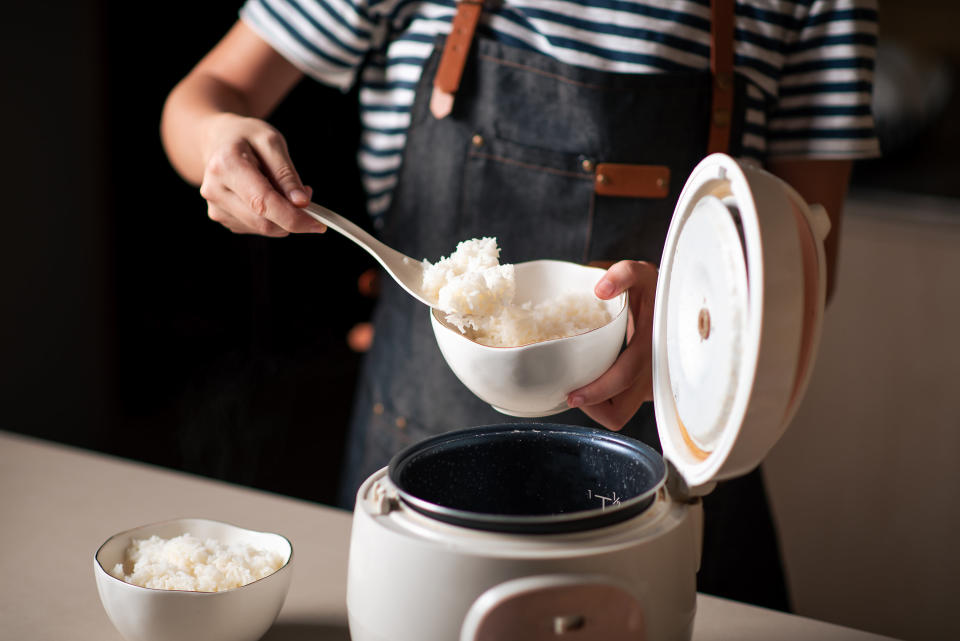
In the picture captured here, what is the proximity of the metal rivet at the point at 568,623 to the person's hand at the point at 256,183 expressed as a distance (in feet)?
1.67

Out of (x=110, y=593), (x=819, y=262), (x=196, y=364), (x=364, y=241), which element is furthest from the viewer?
(x=196, y=364)

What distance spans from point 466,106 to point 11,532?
773 millimetres

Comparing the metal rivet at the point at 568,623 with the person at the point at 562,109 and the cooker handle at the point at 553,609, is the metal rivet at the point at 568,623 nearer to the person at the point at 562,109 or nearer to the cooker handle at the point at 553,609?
the cooker handle at the point at 553,609

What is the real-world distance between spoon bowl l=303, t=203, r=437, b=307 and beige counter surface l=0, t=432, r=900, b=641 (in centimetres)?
31

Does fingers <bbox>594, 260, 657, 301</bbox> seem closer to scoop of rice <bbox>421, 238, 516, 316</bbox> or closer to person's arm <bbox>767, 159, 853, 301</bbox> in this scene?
scoop of rice <bbox>421, 238, 516, 316</bbox>

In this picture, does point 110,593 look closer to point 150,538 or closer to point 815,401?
point 150,538

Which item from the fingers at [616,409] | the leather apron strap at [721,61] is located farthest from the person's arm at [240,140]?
the leather apron strap at [721,61]

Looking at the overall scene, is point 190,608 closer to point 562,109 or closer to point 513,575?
point 513,575

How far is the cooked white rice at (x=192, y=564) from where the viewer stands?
0.77m

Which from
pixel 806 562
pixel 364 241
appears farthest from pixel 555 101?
pixel 806 562

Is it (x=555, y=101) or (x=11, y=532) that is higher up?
(x=555, y=101)

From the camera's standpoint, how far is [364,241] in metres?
0.94

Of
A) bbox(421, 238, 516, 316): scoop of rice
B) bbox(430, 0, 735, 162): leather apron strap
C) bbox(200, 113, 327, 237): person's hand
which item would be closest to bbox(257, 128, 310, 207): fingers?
bbox(200, 113, 327, 237): person's hand

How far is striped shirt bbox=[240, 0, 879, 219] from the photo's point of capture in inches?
47.0
